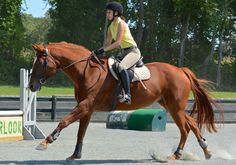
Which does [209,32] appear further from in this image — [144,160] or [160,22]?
[144,160]

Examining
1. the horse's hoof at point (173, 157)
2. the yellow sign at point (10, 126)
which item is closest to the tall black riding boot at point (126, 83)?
the horse's hoof at point (173, 157)

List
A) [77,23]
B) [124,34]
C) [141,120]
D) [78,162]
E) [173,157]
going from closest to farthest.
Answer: [78,162], [124,34], [173,157], [141,120], [77,23]

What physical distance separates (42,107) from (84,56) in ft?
41.5

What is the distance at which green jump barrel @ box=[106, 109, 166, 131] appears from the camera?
1844 centimetres

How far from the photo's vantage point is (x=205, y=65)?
5362 cm

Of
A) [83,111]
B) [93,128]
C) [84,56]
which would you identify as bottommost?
[93,128]

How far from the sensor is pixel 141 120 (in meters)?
18.7

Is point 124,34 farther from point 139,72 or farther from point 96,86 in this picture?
point 96,86

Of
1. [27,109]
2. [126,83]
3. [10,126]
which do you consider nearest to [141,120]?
[27,109]

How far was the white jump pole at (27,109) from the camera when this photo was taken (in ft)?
50.3

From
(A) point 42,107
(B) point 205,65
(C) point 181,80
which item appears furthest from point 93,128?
(B) point 205,65

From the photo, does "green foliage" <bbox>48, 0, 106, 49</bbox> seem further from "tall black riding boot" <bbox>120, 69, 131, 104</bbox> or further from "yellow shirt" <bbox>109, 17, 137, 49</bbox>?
"tall black riding boot" <bbox>120, 69, 131, 104</bbox>

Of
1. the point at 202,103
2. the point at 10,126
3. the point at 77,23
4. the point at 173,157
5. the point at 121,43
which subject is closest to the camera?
the point at 121,43

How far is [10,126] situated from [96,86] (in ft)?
14.8
